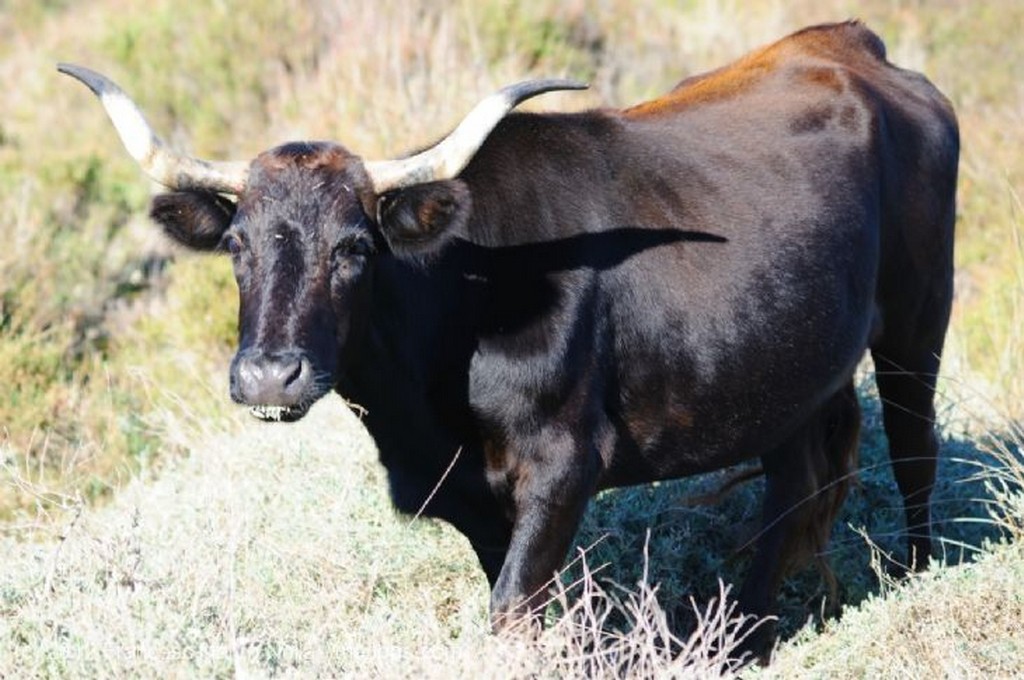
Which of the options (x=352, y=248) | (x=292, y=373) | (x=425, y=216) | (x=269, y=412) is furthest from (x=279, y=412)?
(x=425, y=216)

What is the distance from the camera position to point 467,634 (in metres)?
5.67

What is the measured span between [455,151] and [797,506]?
96.0 inches

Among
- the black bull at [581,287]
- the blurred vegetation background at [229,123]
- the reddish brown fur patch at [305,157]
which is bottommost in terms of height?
the blurred vegetation background at [229,123]

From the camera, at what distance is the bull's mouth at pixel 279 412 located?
5371 millimetres

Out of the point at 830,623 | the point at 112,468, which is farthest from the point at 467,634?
the point at 112,468

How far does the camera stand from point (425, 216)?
5789mm

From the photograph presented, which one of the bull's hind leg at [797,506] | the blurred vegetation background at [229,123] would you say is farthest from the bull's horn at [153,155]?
the bull's hind leg at [797,506]

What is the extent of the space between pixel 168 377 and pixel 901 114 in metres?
4.67

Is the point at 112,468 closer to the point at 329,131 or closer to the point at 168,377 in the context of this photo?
the point at 168,377

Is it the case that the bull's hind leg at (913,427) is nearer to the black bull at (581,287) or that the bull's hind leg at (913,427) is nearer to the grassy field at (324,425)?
the grassy field at (324,425)

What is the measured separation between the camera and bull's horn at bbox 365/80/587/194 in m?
5.74

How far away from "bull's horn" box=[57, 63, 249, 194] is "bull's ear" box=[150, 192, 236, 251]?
41mm

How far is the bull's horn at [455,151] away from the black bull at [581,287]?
0.05ft

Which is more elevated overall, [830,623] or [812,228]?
[812,228]
